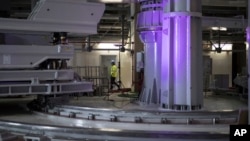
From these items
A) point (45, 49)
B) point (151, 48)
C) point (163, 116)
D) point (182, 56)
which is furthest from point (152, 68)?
point (45, 49)

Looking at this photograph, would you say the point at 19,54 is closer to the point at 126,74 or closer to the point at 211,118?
the point at 211,118

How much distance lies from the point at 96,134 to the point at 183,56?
8.43 ft

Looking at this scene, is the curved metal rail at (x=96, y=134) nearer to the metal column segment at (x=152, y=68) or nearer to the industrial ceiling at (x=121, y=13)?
the metal column segment at (x=152, y=68)

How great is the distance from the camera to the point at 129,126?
19.0 feet

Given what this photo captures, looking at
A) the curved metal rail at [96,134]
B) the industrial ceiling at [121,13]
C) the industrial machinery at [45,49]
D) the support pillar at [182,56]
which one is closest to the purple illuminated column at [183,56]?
the support pillar at [182,56]

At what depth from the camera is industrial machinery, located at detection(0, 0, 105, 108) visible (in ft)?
21.5

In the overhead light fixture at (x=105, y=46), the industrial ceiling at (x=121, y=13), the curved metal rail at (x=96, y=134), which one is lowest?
the curved metal rail at (x=96, y=134)

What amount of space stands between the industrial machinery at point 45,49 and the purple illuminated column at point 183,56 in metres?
1.51

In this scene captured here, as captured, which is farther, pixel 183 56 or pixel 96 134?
pixel 183 56

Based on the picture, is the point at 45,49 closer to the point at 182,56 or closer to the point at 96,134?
the point at 96,134

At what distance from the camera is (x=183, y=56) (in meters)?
6.66

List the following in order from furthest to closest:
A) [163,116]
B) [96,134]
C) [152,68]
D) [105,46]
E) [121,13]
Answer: [105,46]
[121,13]
[152,68]
[163,116]
[96,134]

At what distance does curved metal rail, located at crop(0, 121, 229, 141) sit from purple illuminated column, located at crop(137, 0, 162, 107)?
2.66 meters

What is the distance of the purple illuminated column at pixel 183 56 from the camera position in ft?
21.7
